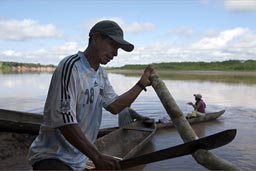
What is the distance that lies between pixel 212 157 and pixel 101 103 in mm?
944

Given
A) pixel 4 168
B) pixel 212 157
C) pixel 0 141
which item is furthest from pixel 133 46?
pixel 0 141

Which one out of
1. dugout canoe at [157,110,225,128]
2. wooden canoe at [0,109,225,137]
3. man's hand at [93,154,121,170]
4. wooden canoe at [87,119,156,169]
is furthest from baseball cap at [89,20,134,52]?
dugout canoe at [157,110,225,128]

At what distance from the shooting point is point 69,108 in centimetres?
225

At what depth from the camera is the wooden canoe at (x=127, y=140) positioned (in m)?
7.77

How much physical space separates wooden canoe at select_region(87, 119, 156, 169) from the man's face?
4832 mm

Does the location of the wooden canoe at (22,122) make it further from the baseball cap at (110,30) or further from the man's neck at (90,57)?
the baseball cap at (110,30)

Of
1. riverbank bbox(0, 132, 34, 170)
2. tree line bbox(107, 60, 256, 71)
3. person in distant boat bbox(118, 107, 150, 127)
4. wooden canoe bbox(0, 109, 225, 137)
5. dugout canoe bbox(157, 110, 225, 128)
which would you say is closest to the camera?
riverbank bbox(0, 132, 34, 170)

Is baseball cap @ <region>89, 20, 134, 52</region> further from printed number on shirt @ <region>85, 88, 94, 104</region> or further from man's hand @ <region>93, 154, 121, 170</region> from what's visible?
man's hand @ <region>93, 154, 121, 170</region>

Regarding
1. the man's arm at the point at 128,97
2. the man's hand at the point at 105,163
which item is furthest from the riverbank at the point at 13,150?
the man's hand at the point at 105,163

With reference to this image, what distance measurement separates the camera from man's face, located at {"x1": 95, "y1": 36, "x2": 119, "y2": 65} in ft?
8.10

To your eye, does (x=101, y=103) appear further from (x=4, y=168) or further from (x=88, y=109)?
(x=4, y=168)

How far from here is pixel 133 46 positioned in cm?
262

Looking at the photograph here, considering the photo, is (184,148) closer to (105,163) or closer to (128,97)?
(105,163)

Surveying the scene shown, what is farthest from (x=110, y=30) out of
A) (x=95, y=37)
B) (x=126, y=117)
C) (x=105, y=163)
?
(x=126, y=117)
